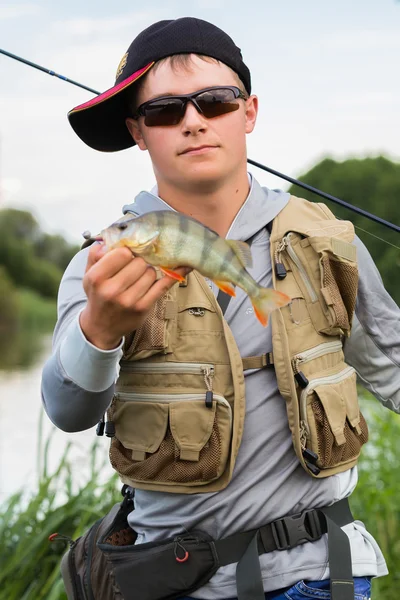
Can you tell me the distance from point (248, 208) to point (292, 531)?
3.57ft

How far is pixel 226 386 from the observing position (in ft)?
8.59

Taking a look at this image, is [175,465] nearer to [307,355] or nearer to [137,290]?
[307,355]

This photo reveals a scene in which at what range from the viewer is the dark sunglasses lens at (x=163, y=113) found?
272 centimetres

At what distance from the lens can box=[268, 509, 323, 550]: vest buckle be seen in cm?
256

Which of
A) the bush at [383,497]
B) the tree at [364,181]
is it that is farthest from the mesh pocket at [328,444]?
the tree at [364,181]

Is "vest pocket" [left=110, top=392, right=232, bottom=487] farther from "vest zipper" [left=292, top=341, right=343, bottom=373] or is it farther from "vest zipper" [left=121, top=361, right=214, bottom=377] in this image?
"vest zipper" [left=292, top=341, right=343, bottom=373]

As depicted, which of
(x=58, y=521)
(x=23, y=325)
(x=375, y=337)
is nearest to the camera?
(x=375, y=337)

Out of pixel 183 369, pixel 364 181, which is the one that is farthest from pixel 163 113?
pixel 364 181

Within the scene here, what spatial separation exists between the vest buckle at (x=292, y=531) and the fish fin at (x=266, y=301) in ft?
2.20

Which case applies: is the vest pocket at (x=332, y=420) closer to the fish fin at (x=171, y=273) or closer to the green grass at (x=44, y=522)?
the fish fin at (x=171, y=273)

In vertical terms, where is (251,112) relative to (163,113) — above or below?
above

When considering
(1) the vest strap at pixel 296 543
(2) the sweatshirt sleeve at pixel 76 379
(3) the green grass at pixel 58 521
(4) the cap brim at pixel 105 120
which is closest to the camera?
(2) the sweatshirt sleeve at pixel 76 379

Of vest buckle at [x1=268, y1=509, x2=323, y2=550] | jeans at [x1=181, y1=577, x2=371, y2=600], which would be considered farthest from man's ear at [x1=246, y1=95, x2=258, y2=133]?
jeans at [x1=181, y1=577, x2=371, y2=600]

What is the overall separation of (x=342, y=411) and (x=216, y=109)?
42.9 inches
